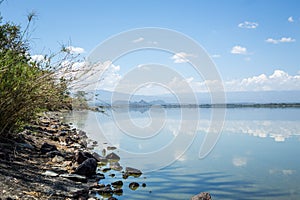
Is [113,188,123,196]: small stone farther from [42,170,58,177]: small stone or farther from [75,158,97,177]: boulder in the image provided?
[42,170,58,177]: small stone

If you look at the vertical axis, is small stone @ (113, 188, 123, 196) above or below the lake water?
below

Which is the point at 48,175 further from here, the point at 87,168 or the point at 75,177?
the point at 87,168

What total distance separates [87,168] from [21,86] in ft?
8.91

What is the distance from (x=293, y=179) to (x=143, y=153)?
6.59 metres

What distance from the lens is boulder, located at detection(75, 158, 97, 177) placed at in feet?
25.1

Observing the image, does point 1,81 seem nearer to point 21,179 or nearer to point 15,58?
point 15,58

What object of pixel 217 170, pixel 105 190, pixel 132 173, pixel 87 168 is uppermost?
pixel 217 170

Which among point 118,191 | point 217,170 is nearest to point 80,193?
point 118,191

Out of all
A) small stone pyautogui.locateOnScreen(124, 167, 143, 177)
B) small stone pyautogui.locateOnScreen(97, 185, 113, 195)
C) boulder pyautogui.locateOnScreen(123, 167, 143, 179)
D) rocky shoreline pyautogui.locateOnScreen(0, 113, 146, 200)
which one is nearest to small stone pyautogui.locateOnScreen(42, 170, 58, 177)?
rocky shoreline pyautogui.locateOnScreen(0, 113, 146, 200)

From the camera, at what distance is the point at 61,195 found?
18.5 ft

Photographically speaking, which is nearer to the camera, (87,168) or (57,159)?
(87,168)

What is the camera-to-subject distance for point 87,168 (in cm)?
790

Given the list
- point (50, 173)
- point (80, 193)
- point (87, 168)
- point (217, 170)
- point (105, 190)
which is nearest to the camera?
point (80, 193)

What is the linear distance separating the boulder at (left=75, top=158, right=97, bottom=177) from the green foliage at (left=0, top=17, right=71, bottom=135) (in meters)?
1.56
